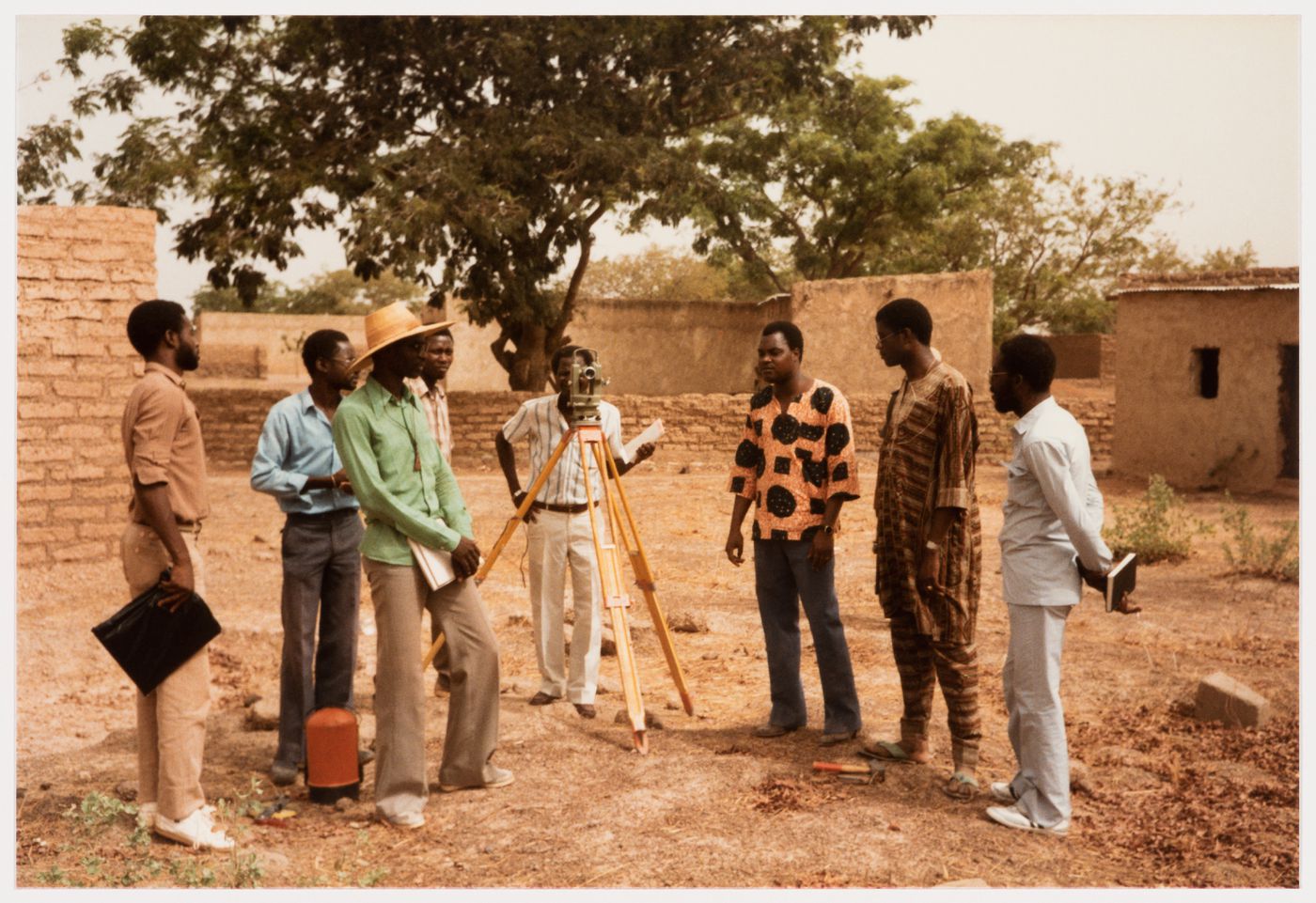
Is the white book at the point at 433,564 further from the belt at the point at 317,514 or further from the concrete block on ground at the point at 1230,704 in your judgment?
the concrete block on ground at the point at 1230,704

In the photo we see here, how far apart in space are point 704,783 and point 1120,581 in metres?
1.47

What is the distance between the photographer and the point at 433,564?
148 inches

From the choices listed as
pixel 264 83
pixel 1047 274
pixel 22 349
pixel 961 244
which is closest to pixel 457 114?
pixel 264 83

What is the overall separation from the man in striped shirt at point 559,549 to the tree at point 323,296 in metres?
27.7

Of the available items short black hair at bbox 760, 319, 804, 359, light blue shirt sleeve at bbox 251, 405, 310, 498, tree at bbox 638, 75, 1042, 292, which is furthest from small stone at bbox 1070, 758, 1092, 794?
tree at bbox 638, 75, 1042, 292

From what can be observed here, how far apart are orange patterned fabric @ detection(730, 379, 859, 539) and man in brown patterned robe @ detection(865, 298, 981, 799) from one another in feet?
0.90

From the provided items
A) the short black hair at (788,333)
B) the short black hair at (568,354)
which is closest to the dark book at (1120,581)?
the short black hair at (788,333)

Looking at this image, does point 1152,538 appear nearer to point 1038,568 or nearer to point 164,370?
point 1038,568

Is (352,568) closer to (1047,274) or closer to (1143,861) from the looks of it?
(1143,861)

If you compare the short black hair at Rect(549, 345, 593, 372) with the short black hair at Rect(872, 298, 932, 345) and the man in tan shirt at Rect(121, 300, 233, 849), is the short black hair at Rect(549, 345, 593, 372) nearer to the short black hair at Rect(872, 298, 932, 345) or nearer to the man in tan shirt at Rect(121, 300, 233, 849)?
the short black hair at Rect(872, 298, 932, 345)

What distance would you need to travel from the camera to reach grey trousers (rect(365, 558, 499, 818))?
3768mm

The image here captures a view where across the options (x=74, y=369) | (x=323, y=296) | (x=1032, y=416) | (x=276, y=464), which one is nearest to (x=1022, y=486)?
(x=1032, y=416)

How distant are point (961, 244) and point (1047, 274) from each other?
2.39 m

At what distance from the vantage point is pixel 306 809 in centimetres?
402
